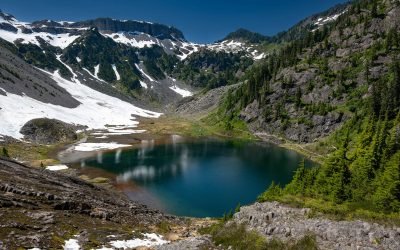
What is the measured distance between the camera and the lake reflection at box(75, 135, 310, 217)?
69.6 meters

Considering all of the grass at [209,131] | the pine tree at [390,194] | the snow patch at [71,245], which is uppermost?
the pine tree at [390,194]

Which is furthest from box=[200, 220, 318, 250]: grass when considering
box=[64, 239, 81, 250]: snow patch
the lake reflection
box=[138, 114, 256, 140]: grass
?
box=[138, 114, 256, 140]: grass

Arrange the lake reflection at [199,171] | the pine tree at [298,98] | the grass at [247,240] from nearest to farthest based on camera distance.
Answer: the grass at [247,240], the lake reflection at [199,171], the pine tree at [298,98]

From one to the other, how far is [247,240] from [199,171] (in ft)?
212

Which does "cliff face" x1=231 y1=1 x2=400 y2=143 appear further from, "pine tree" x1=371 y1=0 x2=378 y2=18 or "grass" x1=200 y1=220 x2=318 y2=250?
"grass" x1=200 y1=220 x2=318 y2=250

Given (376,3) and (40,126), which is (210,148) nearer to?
(40,126)

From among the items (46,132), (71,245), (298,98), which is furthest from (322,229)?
(298,98)

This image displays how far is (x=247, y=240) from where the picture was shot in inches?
1259

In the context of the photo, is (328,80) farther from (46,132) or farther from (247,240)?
(247,240)

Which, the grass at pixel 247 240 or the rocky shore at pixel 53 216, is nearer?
the grass at pixel 247 240

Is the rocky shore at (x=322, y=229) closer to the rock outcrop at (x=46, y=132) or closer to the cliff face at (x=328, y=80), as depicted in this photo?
the cliff face at (x=328, y=80)

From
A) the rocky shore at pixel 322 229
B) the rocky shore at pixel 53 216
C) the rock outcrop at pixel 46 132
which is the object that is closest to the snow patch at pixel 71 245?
the rocky shore at pixel 53 216

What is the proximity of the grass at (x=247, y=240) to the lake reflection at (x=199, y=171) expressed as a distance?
26.0m

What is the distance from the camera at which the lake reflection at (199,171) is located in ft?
228
